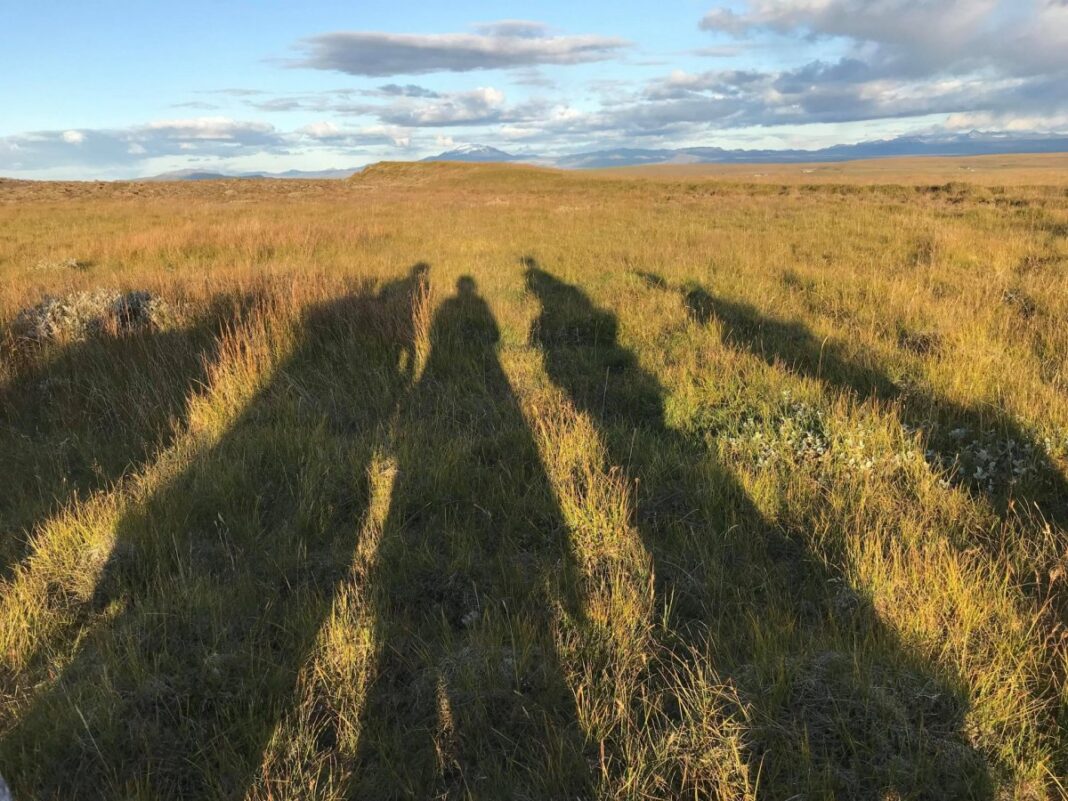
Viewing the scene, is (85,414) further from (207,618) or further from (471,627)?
(471,627)

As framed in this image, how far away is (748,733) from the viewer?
1.92 meters

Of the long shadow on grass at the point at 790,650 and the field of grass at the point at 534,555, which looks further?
the field of grass at the point at 534,555

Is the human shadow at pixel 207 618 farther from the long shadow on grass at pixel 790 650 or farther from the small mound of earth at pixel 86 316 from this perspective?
the small mound of earth at pixel 86 316

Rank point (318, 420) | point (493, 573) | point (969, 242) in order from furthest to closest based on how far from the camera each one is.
Result: point (969, 242)
point (318, 420)
point (493, 573)

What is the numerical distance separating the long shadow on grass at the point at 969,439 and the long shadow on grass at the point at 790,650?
0.86m

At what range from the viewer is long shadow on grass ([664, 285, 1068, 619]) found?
3059mm

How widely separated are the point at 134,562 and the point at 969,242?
13.9 meters

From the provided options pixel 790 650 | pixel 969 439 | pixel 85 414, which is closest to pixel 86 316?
pixel 85 414

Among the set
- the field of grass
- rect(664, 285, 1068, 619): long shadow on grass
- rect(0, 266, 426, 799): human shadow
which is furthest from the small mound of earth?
rect(664, 285, 1068, 619): long shadow on grass

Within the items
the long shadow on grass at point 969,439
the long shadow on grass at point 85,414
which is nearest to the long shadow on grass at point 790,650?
the long shadow on grass at point 969,439

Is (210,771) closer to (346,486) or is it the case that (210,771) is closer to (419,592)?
(419,592)

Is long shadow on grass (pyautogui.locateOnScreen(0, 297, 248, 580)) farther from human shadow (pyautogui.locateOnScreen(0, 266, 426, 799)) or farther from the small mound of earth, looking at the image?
human shadow (pyautogui.locateOnScreen(0, 266, 426, 799))

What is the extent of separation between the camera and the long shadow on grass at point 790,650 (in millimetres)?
1803

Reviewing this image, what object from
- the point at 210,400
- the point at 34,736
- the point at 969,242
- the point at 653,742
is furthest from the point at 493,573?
the point at 969,242
